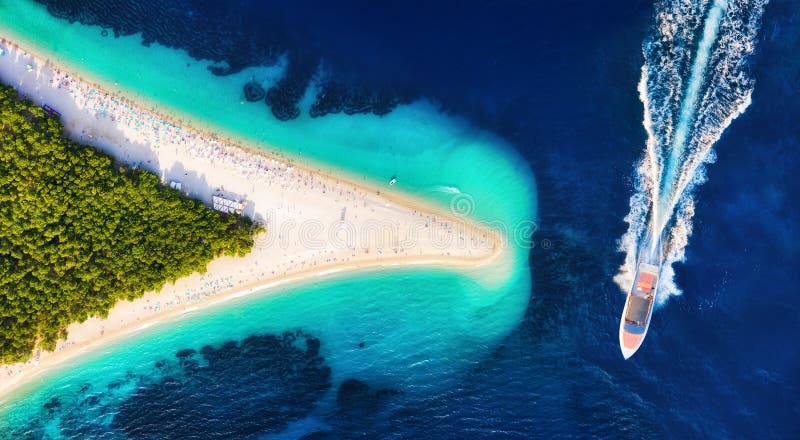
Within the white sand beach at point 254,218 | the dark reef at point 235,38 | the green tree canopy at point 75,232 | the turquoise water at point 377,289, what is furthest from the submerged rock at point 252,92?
the green tree canopy at point 75,232

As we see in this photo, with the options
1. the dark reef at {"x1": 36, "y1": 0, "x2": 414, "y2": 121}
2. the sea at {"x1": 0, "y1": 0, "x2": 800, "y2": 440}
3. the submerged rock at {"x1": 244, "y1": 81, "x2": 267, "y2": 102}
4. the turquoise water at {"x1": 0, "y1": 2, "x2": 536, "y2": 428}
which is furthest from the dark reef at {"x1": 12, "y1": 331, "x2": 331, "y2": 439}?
the dark reef at {"x1": 36, "y1": 0, "x2": 414, "y2": 121}

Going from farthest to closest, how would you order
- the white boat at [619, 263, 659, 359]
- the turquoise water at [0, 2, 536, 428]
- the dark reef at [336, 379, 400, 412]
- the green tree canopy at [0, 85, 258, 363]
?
the dark reef at [336, 379, 400, 412] → the white boat at [619, 263, 659, 359] → the turquoise water at [0, 2, 536, 428] → the green tree canopy at [0, 85, 258, 363]

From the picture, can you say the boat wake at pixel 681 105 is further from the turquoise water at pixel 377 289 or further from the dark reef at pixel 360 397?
the dark reef at pixel 360 397

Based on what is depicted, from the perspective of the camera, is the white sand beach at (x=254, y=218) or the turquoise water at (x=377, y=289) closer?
the white sand beach at (x=254, y=218)

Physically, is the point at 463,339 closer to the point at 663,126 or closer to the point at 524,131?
the point at 524,131

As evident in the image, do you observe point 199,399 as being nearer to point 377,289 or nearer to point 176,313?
point 176,313

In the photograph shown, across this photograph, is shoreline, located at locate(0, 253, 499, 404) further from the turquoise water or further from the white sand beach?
the turquoise water

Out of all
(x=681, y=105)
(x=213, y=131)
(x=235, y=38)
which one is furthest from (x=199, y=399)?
(x=681, y=105)
